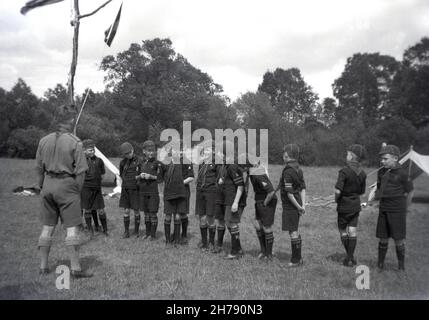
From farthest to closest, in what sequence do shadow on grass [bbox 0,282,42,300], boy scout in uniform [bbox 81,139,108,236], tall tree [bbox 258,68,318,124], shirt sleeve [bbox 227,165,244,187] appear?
1. tall tree [bbox 258,68,318,124]
2. boy scout in uniform [bbox 81,139,108,236]
3. shirt sleeve [bbox 227,165,244,187]
4. shadow on grass [bbox 0,282,42,300]

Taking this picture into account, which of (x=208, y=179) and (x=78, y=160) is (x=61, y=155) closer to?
(x=78, y=160)

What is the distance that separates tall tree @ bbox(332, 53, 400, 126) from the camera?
25.8 meters

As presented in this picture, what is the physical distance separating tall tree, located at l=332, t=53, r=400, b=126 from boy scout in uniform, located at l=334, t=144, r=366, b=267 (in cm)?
1752

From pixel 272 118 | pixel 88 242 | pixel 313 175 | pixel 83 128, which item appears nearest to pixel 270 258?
pixel 88 242

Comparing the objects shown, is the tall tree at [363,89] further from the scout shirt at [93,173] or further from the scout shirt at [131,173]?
the scout shirt at [93,173]

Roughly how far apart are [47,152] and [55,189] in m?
0.51

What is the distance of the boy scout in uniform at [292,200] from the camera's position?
626 cm

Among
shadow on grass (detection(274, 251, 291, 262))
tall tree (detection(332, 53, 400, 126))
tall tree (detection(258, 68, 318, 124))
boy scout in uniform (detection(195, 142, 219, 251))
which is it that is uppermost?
tall tree (detection(258, 68, 318, 124))

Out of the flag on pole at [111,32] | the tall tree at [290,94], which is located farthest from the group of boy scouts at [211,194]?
the tall tree at [290,94]

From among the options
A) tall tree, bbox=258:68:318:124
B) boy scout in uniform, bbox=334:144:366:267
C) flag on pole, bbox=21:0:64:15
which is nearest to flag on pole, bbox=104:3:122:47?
flag on pole, bbox=21:0:64:15

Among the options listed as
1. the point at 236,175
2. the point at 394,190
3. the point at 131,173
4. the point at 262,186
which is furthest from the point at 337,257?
the point at 131,173

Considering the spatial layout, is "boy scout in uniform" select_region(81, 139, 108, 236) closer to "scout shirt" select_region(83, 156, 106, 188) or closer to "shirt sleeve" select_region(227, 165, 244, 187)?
"scout shirt" select_region(83, 156, 106, 188)

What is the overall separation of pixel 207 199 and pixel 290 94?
50814mm

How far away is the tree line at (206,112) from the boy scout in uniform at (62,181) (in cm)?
1431
